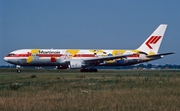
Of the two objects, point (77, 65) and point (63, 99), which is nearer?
point (63, 99)

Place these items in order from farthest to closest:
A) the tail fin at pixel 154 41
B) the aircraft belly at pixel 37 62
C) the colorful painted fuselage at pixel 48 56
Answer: the tail fin at pixel 154 41
the aircraft belly at pixel 37 62
the colorful painted fuselage at pixel 48 56

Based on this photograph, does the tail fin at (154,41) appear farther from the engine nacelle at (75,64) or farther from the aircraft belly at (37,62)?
the aircraft belly at (37,62)

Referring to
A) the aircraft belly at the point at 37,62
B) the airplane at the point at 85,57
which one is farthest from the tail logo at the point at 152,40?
the aircraft belly at the point at 37,62

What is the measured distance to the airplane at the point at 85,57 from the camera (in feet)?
196

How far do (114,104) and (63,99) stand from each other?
314 centimetres

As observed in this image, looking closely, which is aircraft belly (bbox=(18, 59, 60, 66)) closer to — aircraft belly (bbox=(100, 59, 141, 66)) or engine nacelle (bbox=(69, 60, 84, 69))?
engine nacelle (bbox=(69, 60, 84, 69))

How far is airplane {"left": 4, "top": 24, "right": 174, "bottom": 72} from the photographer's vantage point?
196 feet

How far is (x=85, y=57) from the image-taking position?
6241 cm

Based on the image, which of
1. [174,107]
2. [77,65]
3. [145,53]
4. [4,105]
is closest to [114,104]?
[174,107]

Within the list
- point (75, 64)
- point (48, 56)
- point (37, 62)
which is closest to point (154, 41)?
point (75, 64)

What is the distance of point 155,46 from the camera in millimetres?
68375

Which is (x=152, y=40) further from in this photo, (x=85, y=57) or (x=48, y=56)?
(x=48, y=56)

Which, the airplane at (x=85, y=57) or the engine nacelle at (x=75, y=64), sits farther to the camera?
the engine nacelle at (x=75, y=64)

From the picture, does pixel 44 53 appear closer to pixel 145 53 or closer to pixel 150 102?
pixel 145 53
